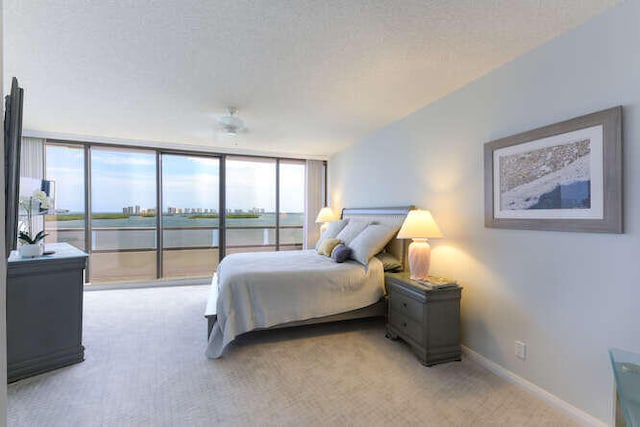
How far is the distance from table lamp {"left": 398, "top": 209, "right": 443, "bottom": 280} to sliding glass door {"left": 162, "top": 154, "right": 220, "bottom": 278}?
379cm

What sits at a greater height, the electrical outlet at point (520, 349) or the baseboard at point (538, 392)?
the electrical outlet at point (520, 349)

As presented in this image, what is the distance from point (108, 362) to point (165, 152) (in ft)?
11.6

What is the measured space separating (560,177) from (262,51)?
7.27 ft

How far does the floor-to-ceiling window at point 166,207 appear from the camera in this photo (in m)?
4.65

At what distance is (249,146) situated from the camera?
5184mm

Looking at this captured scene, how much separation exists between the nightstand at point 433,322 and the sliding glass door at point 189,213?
3.91 meters

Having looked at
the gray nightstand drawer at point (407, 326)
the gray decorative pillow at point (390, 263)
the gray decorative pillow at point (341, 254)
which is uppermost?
the gray decorative pillow at point (341, 254)

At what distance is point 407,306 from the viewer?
8.87 feet

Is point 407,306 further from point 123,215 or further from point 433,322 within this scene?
point 123,215

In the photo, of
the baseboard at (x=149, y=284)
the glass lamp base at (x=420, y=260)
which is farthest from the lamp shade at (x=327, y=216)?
the glass lamp base at (x=420, y=260)

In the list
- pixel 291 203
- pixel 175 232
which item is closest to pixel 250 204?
pixel 291 203

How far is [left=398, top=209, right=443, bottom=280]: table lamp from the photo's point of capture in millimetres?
2744

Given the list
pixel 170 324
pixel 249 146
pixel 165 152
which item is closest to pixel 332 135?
pixel 249 146

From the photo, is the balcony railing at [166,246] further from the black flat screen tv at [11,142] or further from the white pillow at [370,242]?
the black flat screen tv at [11,142]
